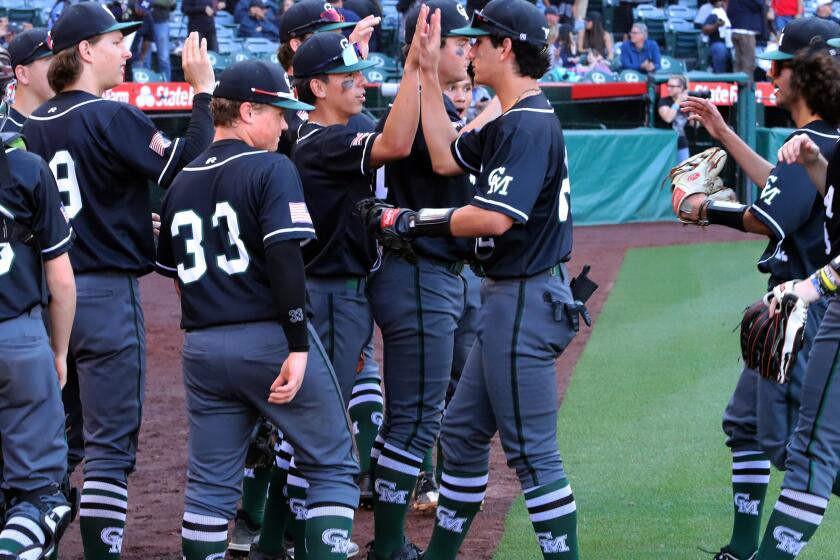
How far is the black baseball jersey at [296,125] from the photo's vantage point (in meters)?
4.70

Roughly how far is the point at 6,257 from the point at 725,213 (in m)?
2.43

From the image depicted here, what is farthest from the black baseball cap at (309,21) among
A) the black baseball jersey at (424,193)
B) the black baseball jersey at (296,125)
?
the black baseball jersey at (424,193)

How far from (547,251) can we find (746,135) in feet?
44.2

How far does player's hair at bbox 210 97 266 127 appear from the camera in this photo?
3732 millimetres

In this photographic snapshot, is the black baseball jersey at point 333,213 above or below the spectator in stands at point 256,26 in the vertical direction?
above

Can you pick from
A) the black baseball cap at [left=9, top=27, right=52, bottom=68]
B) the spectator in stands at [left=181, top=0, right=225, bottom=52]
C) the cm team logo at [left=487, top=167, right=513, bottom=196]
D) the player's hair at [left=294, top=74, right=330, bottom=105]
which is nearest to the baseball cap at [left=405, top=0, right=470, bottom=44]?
the player's hair at [left=294, top=74, right=330, bottom=105]

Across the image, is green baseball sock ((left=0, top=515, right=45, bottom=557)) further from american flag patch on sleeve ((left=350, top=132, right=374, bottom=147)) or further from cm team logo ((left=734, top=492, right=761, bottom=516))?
cm team logo ((left=734, top=492, right=761, bottom=516))

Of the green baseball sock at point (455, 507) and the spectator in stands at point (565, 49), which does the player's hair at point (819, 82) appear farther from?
the spectator in stands at point (565, 49)

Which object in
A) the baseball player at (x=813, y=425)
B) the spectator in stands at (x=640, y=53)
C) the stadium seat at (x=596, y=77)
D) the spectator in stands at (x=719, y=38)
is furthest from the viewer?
the spectator in stands at (x=719, y=38)

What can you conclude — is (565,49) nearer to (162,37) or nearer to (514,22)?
(162,37)

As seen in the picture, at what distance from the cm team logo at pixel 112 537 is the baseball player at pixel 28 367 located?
0.44m

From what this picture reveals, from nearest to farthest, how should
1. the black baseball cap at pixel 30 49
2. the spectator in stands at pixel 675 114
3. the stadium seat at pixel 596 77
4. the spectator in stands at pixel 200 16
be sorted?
the black baseball cap at pixel 30 49 < the spectator in stands at pixel 200 16 < the spectator in stands at pixel 675 114 < the stadium seat at pixel 596 77

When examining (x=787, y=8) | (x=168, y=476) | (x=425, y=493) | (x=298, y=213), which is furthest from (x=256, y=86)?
(x=787, y=8)

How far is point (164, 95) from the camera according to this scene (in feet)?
46.5
